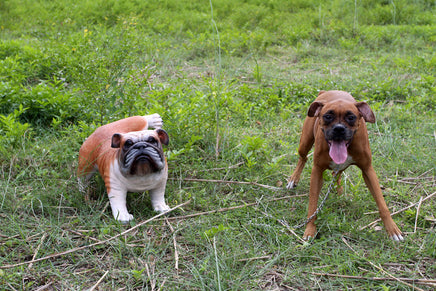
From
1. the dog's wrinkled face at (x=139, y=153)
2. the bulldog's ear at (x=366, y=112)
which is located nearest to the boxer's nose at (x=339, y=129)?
the bulldog's ear at (x=366, y=112)

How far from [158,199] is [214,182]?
768 millimetres

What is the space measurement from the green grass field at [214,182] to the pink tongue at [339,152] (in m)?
0.67

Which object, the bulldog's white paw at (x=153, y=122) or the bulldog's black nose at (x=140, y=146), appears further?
the bulldog's white paw at (x=153, y=122)

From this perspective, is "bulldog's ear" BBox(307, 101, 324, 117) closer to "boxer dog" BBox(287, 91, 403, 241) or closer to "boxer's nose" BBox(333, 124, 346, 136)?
"boxer dog" BBox(287, 91, 403, 241)

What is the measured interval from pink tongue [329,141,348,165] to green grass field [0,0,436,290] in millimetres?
675

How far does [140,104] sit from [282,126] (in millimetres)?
1941

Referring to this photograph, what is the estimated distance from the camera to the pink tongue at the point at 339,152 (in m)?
3.53

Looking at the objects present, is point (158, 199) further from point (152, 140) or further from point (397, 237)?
point (397, 237)

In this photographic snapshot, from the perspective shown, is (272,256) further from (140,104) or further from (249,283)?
(140,104)

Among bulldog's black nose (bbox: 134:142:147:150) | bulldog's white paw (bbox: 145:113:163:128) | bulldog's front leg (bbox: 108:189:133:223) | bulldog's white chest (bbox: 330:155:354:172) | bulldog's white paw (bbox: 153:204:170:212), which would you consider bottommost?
bulldog's white paw (bbox: 153:204:170:212)

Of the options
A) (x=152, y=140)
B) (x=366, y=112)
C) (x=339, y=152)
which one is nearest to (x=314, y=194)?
(x=339, y=152)

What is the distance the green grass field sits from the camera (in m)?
3.39

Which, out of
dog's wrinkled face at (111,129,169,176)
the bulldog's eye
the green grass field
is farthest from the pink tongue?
the bulldog's eye

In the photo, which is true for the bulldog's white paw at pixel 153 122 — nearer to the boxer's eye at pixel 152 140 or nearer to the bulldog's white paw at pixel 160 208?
the boxer's eye at pixel 152 140
